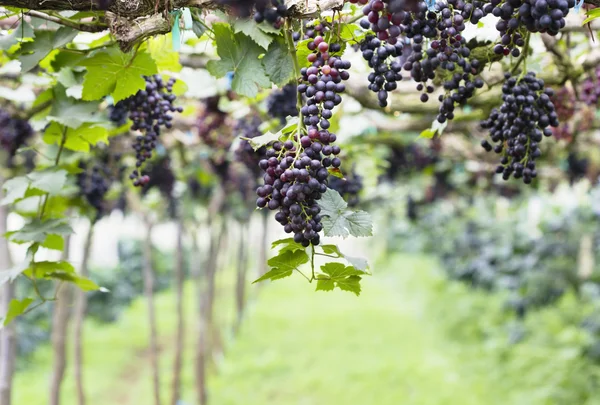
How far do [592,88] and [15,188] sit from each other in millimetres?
2756

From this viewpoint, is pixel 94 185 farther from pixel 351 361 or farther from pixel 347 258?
pixel 351 361

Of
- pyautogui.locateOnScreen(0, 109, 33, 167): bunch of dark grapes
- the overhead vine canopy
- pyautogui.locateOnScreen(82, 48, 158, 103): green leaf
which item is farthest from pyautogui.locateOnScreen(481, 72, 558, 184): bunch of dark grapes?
pyautogui.locateOnScreen(0, 109, 33, 167): bunch of dark grapes

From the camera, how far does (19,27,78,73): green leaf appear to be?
1947 mm

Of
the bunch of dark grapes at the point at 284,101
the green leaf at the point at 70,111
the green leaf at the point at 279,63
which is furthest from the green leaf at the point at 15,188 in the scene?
the bunch of dark grapes at the point at 284,101

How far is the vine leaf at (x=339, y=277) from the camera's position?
5.38 ft

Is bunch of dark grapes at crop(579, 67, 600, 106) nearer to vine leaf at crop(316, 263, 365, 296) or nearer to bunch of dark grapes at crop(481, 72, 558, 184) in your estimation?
bunch of dark grapes at crop(481, 72, 558, 184)

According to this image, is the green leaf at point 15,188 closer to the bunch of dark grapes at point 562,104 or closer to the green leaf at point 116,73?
the green leaf at point 116,73

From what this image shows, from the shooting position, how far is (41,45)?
1975 millimetres

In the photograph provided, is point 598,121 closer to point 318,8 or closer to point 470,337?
point 318,8

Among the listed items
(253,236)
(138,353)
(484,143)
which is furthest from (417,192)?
(253,236)

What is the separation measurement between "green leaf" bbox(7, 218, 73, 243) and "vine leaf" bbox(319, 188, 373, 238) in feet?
3.61

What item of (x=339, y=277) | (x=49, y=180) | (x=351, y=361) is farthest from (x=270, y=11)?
(x=351, y=361)

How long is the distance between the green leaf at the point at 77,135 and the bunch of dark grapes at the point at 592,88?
7.72ft

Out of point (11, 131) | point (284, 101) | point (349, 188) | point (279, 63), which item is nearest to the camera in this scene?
point (279, 63)
